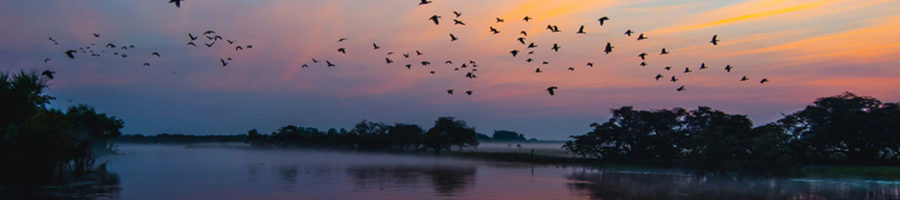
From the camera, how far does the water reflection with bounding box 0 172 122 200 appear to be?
2733cm

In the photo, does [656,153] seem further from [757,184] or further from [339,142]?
[339,142]

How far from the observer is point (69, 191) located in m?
29.5

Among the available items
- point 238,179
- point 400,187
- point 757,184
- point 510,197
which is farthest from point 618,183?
point 238,179

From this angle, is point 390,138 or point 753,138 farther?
point 390,138

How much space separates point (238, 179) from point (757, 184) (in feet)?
114

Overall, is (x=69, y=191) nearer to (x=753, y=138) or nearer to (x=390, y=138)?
(x=753, y=138)

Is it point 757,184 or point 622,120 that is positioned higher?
point 622,120

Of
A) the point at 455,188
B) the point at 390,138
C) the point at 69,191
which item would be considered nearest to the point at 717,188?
the point at 455,188

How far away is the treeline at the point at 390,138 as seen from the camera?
3920 inches

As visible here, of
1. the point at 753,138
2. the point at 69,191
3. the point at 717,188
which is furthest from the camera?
the point at 753,138

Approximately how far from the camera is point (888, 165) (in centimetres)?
4644

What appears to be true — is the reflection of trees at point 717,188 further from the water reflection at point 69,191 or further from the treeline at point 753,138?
the water reflection at point 69,191

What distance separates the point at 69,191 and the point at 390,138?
8090 centimetres

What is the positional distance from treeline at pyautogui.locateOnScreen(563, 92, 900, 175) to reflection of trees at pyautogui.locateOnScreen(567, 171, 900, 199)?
5.48ft
